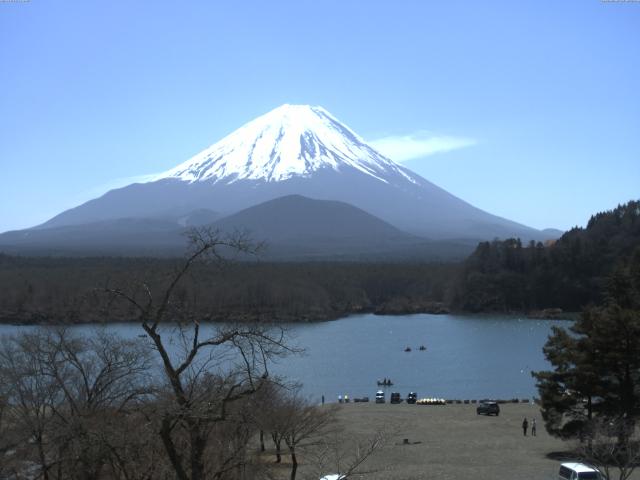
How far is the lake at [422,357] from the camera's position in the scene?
95.1 ft

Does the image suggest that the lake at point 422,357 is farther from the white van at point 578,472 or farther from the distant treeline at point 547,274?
the white van at point 578,472

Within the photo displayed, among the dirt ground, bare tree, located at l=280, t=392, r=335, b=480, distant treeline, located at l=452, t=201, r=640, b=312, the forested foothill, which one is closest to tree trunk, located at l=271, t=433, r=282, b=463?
bare tree, located at l=280, t=392, r=335, b=480

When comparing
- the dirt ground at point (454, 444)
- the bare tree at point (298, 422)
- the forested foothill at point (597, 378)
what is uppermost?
the forested foothill at point (597, 378)

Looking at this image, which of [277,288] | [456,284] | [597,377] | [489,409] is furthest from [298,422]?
[456,284]

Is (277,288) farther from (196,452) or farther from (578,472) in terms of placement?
(196,452)

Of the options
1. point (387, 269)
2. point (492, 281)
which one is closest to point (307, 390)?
point (492, 281)

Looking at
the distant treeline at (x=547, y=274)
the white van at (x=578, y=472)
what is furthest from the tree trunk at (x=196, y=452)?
the distant treeline at (x=547, y=274)

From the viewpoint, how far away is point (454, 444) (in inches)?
655

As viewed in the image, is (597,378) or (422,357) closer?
(597,378)

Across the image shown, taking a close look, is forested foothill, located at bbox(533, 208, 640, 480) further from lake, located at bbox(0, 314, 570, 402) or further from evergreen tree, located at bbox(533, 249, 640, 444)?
lake, located at bbox(0, 314, 570, 402)

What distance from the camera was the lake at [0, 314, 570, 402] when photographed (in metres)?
29.0

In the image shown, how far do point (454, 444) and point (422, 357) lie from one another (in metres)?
21.3

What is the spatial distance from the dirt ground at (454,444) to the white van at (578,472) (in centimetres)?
123

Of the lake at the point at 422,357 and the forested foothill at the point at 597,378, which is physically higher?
the forested foothill at the point at 597,378
